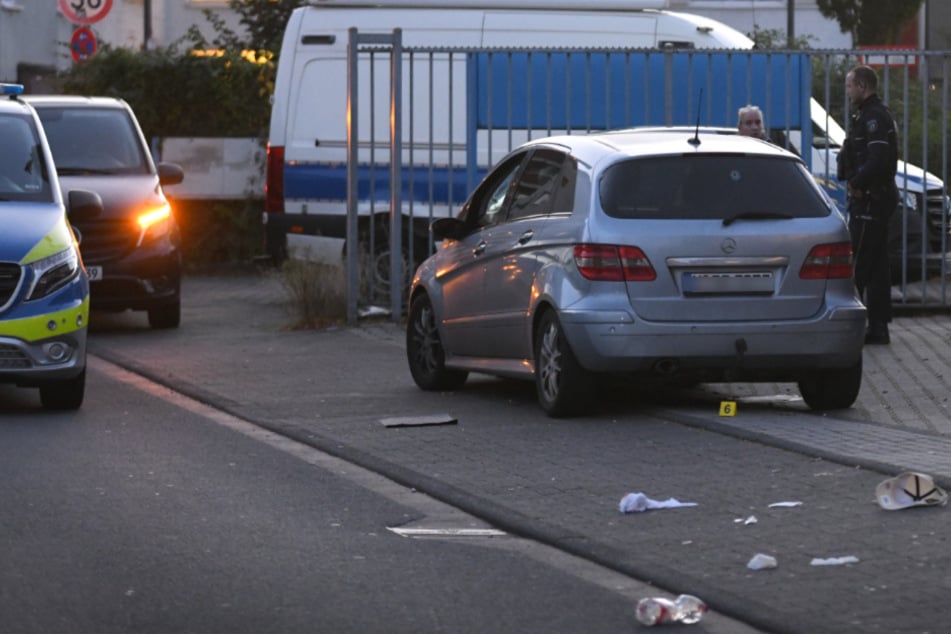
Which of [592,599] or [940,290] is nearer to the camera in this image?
[592,599]

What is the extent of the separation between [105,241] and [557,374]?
7.46 metres

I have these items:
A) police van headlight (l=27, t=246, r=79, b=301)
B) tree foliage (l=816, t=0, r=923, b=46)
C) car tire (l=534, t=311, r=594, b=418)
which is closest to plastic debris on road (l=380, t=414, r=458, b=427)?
car tire (l=534, t=311, r=594, b=418)

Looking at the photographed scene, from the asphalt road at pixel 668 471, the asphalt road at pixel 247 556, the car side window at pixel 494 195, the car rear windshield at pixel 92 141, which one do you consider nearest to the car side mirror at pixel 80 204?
the asphalt road at pixel 668 471

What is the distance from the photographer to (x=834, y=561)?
721 cm

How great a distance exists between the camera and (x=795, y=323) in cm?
1106

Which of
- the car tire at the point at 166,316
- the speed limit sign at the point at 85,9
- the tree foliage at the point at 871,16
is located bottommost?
the car tire at the point at 166,316

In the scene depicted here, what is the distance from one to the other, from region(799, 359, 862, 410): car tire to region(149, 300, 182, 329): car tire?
7.85 m

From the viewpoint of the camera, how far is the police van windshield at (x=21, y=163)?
42.8 ft

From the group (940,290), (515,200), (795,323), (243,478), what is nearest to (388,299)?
(940,290)

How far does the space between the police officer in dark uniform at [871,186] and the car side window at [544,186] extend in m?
3.61

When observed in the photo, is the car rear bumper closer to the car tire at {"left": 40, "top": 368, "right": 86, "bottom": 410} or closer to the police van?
the police van

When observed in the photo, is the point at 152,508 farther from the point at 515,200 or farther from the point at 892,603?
the point at 515,200

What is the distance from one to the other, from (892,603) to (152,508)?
10.9ft

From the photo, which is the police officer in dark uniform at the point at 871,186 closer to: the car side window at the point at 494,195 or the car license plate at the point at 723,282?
the car side window at the point at 494,195
